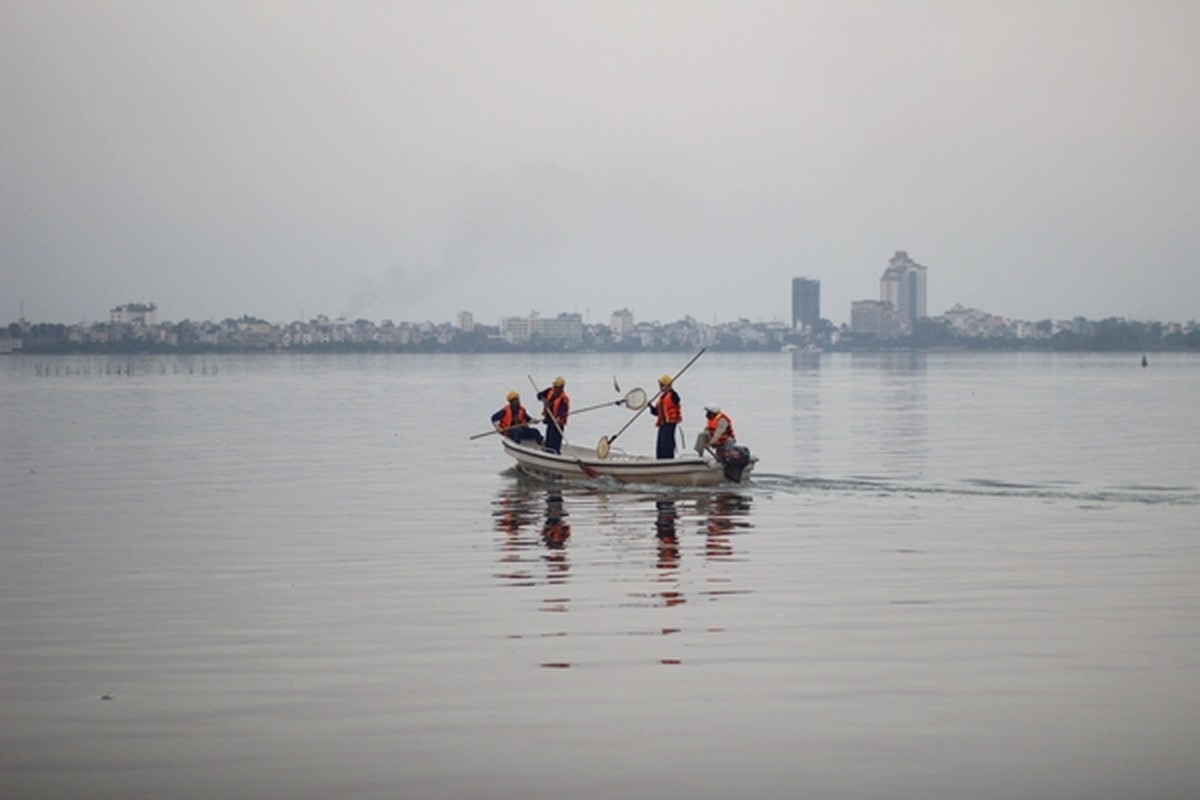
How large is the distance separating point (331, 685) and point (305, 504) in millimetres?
19003

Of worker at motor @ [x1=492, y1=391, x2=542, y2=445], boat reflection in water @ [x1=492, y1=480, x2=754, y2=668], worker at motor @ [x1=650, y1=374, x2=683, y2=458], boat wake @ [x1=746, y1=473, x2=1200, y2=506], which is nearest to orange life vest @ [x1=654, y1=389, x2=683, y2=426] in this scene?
worker at motor @ [x1=650, y1=374, x2=683, y2=458]

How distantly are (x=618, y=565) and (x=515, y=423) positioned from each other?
650 inches

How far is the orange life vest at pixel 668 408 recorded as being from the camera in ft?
111

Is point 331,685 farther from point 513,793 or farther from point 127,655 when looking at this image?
point 513,793

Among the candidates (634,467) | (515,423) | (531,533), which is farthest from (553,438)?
(531,533)

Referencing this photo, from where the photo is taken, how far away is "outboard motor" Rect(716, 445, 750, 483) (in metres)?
33.0

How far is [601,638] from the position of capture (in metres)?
16.6

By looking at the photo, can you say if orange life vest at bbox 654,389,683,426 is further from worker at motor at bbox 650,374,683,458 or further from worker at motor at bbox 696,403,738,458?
worker at motor at bbox 696,403,738,458

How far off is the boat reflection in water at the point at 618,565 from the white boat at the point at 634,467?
0.41 m

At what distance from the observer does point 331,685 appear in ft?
47.2

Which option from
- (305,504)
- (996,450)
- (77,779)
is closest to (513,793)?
(77,779)

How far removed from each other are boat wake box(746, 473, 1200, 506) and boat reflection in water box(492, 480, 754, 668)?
265cm

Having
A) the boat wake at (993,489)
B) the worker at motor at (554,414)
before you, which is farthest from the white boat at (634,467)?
the boat wake at (993,489)

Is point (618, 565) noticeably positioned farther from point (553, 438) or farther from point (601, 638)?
point (553, 438)
